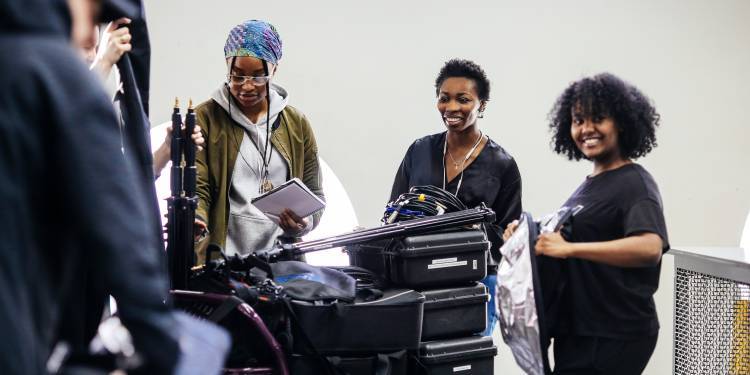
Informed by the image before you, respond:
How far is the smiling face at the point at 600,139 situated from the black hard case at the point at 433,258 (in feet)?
2.67

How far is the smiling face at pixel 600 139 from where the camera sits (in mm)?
2635

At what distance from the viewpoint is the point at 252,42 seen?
3.35 metres

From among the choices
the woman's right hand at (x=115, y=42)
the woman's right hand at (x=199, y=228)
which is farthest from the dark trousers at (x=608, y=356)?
the woman's right hand at (x=115, y=42)

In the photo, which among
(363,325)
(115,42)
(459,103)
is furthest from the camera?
(459,103)

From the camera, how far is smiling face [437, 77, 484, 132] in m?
3.77

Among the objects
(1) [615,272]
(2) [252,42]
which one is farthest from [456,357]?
(2) [252,42]

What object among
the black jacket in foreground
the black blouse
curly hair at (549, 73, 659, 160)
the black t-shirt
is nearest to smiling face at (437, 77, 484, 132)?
the black blouse

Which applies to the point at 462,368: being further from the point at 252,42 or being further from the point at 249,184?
the point at 252,42

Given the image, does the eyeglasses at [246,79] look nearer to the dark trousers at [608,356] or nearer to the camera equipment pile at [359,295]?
the camera equipment pile at [359,295]

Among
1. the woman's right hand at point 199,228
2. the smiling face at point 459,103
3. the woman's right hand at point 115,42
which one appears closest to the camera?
the woman's right hand at point 115,42

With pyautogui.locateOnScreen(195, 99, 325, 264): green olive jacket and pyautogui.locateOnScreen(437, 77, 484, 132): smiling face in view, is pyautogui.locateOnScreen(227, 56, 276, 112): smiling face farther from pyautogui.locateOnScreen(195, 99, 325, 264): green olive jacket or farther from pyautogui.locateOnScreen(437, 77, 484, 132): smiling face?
pyautogui.locateOnScreen(437, 77, 484, 132): smiling face

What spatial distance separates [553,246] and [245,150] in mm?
1374

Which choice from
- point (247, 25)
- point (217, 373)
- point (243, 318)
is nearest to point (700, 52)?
point (247, 25)

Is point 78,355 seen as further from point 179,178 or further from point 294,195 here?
point 294,195
